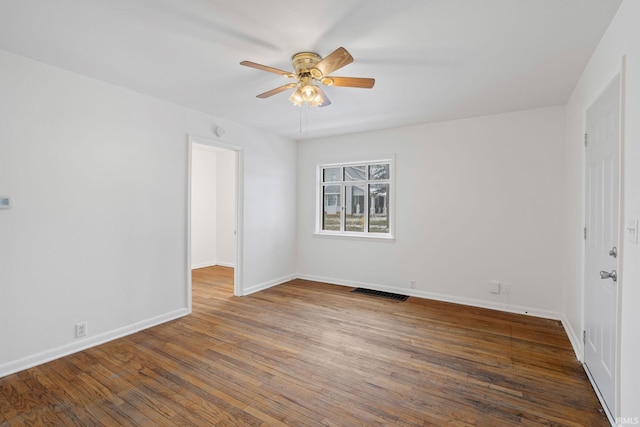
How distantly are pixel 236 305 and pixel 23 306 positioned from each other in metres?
2.09

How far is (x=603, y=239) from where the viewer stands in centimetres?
202

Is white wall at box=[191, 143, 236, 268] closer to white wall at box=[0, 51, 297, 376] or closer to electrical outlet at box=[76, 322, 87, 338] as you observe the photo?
white wall at box=[0, 51, 297, 376]

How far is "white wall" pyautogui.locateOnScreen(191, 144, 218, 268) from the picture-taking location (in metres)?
6.47

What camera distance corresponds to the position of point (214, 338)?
2959mm

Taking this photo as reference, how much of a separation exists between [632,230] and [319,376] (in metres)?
2.19

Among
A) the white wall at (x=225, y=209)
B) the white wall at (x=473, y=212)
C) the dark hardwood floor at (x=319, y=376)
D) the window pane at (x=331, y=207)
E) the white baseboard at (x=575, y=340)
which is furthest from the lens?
the white wall at (x=225, y=209)

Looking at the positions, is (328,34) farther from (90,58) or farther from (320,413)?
(320,413)

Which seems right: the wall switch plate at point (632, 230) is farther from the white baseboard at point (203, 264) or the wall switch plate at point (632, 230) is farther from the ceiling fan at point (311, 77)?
the white baseboard at point (203, 264)

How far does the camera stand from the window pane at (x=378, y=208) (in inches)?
186

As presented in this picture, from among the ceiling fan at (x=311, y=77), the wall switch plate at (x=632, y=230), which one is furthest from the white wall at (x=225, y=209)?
the wall switch plate at (x=632, y=230)

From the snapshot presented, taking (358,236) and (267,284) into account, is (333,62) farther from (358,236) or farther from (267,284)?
(267,284)

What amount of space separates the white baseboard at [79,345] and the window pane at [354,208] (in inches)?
115

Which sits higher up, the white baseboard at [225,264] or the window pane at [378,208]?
the window pane at [378,208]

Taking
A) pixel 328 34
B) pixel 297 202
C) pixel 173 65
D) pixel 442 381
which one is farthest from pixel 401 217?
pixel 173 65
